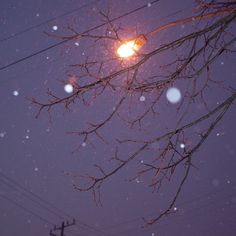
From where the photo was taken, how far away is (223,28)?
318 cm

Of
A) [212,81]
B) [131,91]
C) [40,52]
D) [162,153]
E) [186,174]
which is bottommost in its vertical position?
[186,174]

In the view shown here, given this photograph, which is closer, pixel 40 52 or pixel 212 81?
pixel 212 81

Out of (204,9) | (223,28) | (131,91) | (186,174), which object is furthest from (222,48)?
(186,174)

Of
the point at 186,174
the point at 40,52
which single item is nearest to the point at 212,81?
the point at 186,174

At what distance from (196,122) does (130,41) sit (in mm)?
1078

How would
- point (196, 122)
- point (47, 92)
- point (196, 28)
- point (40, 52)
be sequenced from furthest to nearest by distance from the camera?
point (40, 52)
point (47, 92)
point (196, 28)
point (196, 122)

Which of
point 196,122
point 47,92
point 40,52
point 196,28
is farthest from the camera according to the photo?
point 40,52

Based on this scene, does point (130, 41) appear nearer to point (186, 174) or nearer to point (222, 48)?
point (222, 48)

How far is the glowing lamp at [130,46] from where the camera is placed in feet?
12.2

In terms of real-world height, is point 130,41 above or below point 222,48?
above

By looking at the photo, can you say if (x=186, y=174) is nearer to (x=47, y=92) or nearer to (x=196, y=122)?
(x=196, y=122)

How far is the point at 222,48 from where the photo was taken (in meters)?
3.18

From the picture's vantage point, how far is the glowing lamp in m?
3.71

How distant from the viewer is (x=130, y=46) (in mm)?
3682
